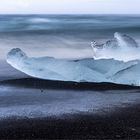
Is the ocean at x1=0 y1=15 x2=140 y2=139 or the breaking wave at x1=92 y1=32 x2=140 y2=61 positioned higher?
the breaking wave at x1=92 y1=32 x2=140 y2=61

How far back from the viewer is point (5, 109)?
7371 millimetres

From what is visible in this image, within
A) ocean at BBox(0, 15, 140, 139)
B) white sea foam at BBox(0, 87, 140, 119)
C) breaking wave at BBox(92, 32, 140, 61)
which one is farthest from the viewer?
breaking wave at BBox(92, 32, 140, 61)

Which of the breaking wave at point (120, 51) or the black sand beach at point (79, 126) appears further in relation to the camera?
Answer: the breaking wave at point (120, 51)

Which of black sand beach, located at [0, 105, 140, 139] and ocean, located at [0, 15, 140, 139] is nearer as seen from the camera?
black sand beach, located at [0, 105, 140, 139]

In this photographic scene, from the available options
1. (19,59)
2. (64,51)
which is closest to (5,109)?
(19,59)

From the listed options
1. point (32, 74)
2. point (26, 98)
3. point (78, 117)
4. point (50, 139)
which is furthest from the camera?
point (32, 74)

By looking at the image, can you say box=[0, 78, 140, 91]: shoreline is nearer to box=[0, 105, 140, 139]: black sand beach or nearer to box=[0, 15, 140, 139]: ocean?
box=[0, 15, 140, 139]: ocean

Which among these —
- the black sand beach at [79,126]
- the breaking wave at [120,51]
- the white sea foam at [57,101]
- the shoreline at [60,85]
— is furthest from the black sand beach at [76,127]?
the breaking wave at [120,51]

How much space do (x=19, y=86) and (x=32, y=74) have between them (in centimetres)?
91

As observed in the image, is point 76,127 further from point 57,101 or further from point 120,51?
point 120,51

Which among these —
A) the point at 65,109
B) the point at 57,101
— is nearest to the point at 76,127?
the point at 65,109

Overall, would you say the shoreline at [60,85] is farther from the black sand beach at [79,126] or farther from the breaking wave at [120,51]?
the breaking wave at [120,51]

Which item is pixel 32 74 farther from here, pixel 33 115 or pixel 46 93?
pixel 33 115

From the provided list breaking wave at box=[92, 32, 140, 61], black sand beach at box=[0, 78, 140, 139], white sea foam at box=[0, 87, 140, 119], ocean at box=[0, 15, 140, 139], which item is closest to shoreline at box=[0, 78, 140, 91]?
ocean at box=[0, 15, 140, 139]
